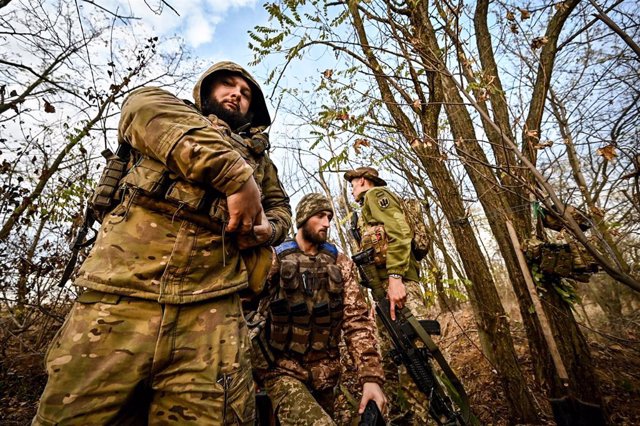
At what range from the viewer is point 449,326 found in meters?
7.77

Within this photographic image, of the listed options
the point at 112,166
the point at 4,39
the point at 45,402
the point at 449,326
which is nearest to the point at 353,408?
the point at 45,402

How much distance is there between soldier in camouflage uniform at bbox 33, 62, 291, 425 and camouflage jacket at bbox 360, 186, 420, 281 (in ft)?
6.94

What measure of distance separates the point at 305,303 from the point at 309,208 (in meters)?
1.02

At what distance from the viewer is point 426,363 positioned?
3.04 meters

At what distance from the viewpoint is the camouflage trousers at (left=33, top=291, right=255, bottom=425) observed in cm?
106

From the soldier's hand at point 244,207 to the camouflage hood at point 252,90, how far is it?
939 millimetres

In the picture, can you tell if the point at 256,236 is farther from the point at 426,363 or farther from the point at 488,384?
the point at 488,384

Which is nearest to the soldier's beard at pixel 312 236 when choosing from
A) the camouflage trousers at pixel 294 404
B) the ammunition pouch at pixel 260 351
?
the ammunition pouch at pixel 260 351

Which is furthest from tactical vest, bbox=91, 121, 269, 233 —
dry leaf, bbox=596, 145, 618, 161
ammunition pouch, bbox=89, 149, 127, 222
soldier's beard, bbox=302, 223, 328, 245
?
dry leaf, bbox=596, 145, 618, 161

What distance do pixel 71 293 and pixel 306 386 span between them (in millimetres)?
4038

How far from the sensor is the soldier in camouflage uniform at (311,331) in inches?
94.7

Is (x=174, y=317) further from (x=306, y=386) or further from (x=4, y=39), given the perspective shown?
(x=4, y=39)

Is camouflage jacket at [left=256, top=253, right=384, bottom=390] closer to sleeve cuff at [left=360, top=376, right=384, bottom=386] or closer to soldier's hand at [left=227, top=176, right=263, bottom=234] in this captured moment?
sleeve cuff at [left=360, top=376, right=384, bottom=386]

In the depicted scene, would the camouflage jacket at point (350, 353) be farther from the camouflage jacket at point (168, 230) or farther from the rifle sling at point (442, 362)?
the camouflage jacket at point (168, 230)
